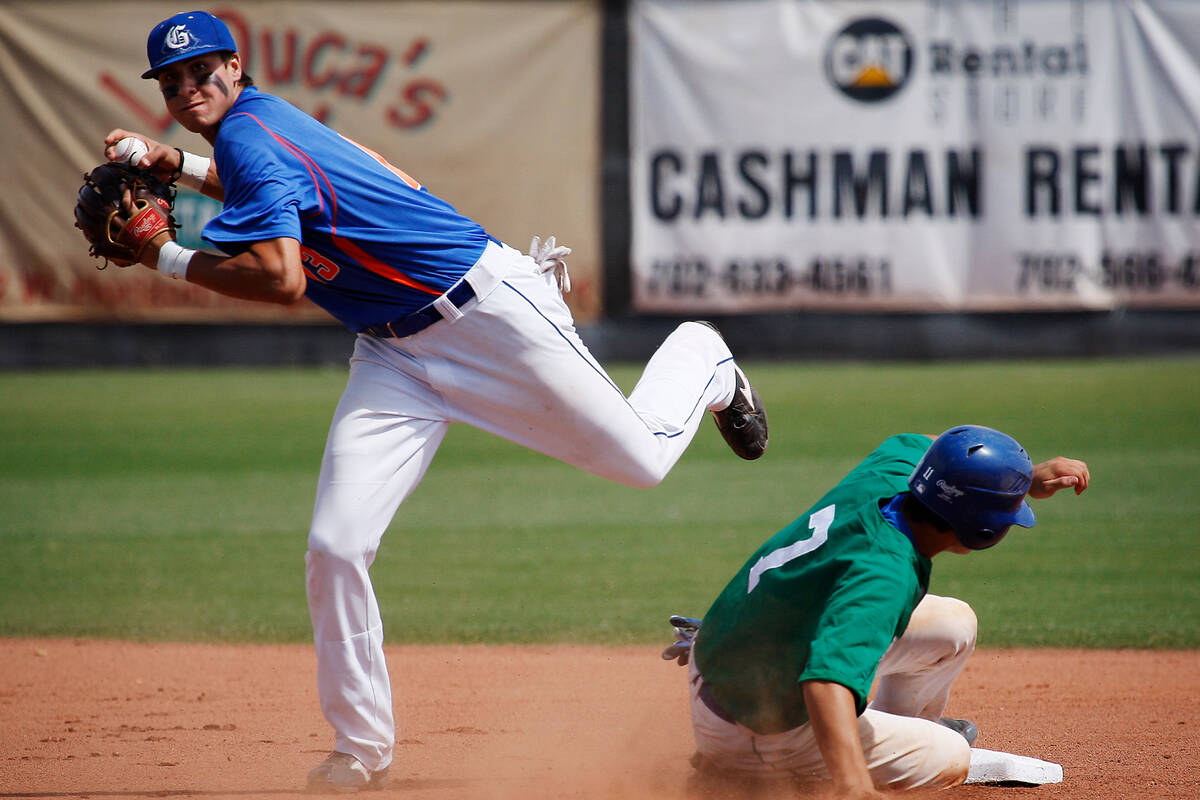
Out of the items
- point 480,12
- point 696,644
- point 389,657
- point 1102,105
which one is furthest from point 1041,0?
point 696,644

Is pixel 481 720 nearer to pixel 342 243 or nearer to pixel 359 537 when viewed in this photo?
pixel 359 537

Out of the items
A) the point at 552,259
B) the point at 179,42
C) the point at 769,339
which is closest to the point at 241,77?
the point at 179,42

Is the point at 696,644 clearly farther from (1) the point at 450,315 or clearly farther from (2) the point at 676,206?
(2) the point at 676,206

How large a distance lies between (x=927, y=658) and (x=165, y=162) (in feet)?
8.73

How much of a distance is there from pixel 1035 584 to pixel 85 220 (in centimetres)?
497

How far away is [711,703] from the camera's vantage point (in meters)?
3.39

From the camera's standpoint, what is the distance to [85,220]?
3.67 m

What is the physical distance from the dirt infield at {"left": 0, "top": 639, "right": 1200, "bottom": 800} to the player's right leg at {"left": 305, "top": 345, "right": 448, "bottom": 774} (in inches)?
11.4

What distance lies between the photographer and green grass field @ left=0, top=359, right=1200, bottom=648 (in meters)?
6.28

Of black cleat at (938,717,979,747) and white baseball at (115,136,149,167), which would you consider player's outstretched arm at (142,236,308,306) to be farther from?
black cleat at (938,717,979,747)

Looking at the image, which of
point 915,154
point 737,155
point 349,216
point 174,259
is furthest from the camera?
point 737,155

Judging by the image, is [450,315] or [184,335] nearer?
[450,315]

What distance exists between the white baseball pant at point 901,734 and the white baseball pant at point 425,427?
78cm

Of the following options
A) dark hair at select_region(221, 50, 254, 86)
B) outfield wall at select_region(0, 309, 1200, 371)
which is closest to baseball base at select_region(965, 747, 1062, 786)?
dark hair at select_region(221, 50, 254, 86)
